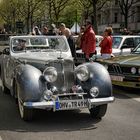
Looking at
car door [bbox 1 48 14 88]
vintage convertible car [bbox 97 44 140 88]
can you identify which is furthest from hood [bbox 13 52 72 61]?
vintage convertible car [bbox 97 44 140 88]

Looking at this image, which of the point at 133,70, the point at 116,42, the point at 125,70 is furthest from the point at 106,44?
the point at 116,42

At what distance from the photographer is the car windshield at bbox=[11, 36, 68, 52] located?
9758 millimetres

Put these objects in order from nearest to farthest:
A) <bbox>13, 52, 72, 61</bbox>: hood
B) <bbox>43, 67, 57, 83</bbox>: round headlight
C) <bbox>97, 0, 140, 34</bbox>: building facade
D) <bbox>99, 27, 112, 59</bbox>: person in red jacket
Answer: <bbox>43, 67, 57, 83</bbox>: round headlight, <bbox>13, 52, 72, 61</bbox>: hood, <bbox>99, 27, 112, 59</bbox>: person in red jacket, <bbox>97, 0, 140, 34</bbox>: building facade

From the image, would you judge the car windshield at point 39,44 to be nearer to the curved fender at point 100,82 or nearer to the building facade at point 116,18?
the curved fender at point 100,82

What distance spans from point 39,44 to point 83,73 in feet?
7.87

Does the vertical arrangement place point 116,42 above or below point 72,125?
above

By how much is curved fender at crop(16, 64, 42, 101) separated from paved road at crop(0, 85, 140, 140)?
20.7 inches

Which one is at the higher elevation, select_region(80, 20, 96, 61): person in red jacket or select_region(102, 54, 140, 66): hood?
select_region(80, 20, 96, 61): person in red jacket

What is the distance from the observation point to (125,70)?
11.0m

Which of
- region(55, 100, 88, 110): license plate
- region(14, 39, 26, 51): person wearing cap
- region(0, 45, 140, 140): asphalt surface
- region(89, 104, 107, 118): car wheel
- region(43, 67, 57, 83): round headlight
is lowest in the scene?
region(0, 45, 140, 140): asphalt surface

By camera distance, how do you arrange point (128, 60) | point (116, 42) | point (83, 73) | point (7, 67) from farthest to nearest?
point (116, 42)
point (128, 60)
point (7, 67)
point (83, 73)

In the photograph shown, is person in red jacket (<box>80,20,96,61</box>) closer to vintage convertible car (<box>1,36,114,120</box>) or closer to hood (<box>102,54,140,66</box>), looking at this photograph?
hood (<box>102,54,140,66</box>)

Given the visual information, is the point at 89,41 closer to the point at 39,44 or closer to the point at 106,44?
the point at 106,44

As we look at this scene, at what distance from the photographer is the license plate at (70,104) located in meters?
7.12
